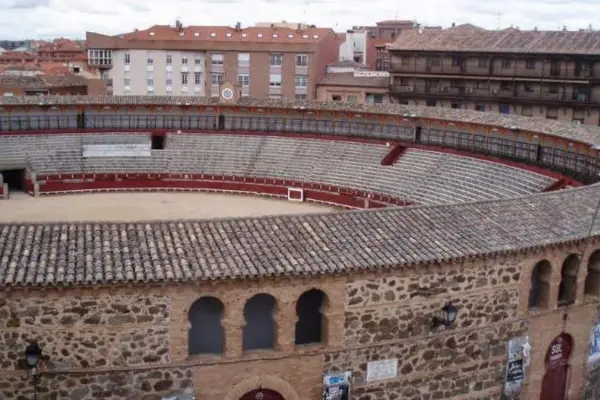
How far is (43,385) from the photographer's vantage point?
13586 mm

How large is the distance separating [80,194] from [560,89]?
3222 centimetres

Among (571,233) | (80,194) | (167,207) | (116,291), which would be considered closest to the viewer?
(116,291)

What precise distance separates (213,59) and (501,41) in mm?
26350

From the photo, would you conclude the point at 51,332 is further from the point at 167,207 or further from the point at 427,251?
the point at 167,207

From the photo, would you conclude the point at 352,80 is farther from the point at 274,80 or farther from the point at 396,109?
the point at 396,109

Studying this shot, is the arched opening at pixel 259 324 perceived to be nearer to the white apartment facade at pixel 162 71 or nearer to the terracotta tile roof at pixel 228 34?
the terracotta tile roof at pixel 228 34

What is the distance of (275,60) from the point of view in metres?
68.6

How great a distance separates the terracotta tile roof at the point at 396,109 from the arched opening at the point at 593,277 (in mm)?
16005

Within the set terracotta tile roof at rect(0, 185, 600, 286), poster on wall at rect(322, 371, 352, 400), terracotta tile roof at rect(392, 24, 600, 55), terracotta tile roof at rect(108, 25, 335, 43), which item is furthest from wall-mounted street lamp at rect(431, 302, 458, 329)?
terracotta tile roof at rect(108, 25, 335, 43)

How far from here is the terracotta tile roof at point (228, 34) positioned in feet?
228

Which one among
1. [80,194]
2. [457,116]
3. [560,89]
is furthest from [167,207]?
[560,89]

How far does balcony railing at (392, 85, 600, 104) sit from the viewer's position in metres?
51.9

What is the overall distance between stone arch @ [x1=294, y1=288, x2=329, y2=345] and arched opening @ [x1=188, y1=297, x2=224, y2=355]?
4.90ft

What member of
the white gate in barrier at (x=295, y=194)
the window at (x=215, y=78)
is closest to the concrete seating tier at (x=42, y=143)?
the white gate in barrier at (x=295, y=194)
